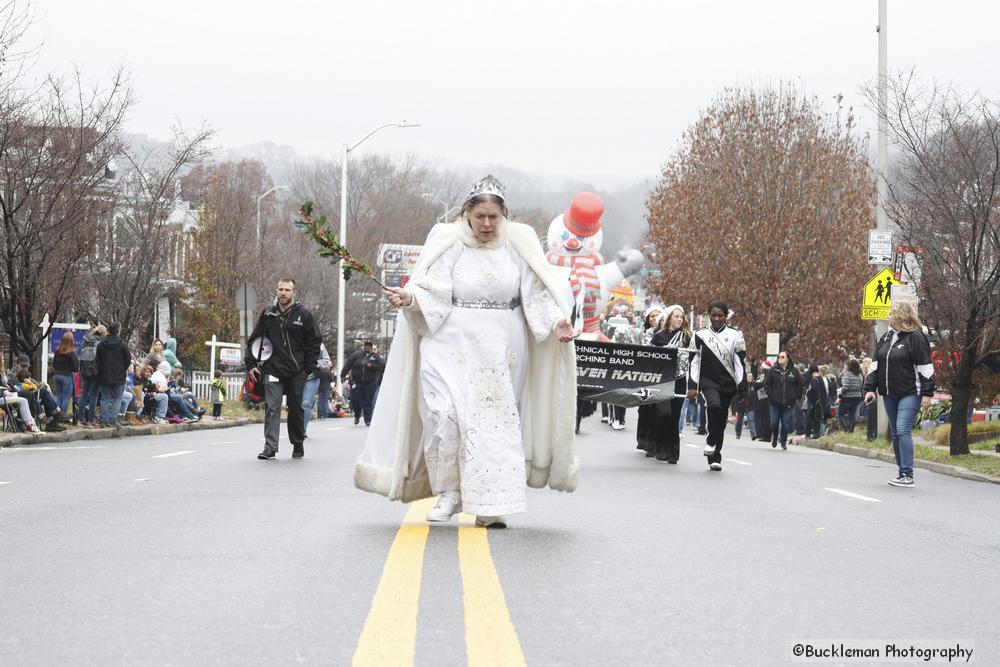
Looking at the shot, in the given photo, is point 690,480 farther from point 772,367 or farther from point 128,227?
point 128,227

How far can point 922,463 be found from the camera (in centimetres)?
2005

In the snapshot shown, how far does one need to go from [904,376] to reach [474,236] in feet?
24.2

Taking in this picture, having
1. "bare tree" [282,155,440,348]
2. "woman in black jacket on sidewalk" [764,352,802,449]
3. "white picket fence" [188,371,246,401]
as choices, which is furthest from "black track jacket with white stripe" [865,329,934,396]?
"bare tree" [282,155,440,348]

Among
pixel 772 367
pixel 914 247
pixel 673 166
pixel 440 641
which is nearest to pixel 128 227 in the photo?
pixel 772 367

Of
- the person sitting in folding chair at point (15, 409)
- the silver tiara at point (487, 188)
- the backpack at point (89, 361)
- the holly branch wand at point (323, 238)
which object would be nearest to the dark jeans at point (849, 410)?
the backpack at point (89, 361)

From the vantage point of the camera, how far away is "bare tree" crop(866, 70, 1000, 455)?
64.3ft

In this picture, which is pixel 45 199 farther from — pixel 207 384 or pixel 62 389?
pixel 207 384

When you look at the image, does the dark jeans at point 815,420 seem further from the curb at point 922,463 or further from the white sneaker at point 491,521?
the white sneaker at point 491,521

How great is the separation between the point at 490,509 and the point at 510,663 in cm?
314

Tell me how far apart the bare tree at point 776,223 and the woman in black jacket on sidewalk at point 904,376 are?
29.4 m

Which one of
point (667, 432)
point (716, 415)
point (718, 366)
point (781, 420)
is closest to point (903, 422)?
point (716, 415)

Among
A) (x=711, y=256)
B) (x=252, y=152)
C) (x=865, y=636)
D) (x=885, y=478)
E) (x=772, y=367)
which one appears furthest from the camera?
(x=252, y=152)

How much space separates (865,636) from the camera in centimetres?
523

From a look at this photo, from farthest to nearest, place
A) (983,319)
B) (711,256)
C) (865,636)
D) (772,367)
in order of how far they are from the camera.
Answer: (711,256) → (772,367) → (983,319) → (865,636)
